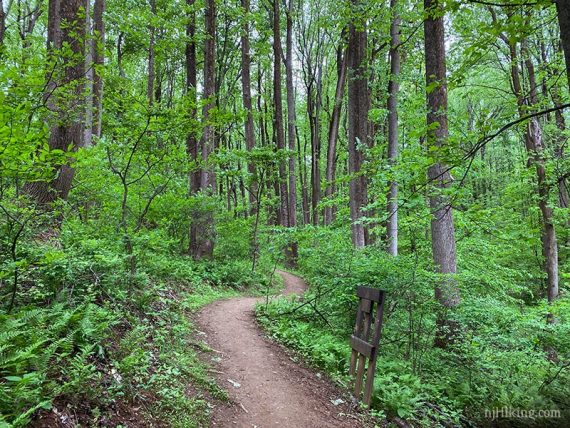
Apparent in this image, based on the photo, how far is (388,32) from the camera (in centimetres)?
1216

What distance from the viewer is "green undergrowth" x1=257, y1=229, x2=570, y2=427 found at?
16.8 feet

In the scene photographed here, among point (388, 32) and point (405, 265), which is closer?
point (405, 265)

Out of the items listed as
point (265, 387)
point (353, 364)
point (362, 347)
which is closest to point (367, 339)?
point (362, 347)

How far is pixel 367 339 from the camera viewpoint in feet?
16.4

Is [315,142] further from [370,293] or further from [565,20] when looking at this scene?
[565,20]

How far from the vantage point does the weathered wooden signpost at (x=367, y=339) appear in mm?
→ 4725

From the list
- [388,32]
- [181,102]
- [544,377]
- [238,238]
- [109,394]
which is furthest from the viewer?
→ [238,238]

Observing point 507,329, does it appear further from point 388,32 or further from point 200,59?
point 200,59

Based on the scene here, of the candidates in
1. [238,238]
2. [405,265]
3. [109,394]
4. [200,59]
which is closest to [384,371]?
[405,265]

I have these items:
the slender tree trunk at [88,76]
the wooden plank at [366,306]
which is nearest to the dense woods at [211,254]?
the slender tree trunk at [88,76]

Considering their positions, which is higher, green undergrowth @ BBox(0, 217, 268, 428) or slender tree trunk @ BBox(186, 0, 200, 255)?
slender tree trunk @ BBox(186, 0, 200, 255)

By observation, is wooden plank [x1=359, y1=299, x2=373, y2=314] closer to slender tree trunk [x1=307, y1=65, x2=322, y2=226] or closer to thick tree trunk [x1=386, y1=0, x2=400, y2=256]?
thick tree trunk [x1=386, y1=0, x2=400, y2=256]

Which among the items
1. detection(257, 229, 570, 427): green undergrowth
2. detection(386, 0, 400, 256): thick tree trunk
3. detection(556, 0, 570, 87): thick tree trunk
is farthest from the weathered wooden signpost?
detection(386, 0, 400, 256): thick tree trunk

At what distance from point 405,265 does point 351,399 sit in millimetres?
2916
